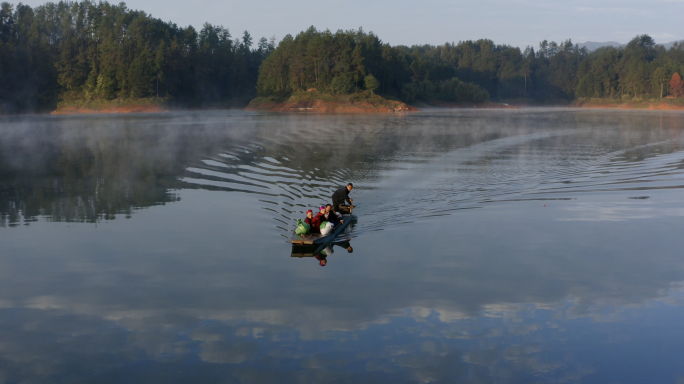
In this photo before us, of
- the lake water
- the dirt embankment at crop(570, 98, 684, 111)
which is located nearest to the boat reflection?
the lake water

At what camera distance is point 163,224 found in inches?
765

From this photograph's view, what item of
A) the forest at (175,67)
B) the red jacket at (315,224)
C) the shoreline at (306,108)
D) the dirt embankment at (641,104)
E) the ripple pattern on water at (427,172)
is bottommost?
the red jacket at (315,224)

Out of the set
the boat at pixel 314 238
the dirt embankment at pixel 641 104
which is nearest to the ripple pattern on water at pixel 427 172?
the boat at pixel 314 238

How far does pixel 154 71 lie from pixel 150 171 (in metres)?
119

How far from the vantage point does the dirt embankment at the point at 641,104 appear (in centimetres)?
15275

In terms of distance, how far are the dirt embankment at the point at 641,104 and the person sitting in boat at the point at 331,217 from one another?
15826cm

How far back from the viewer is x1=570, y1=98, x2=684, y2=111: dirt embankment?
152750 millimetres

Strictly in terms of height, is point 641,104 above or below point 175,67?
below

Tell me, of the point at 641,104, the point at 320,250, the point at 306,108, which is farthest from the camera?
the point at 641,104

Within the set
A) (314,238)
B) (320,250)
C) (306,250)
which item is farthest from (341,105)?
(306,250)

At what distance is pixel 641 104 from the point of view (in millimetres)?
164125

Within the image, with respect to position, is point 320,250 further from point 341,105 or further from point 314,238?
point 341,105

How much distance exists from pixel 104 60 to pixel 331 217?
140m

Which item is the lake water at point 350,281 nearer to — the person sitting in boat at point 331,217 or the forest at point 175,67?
the person sitting in boat at point 331,217
